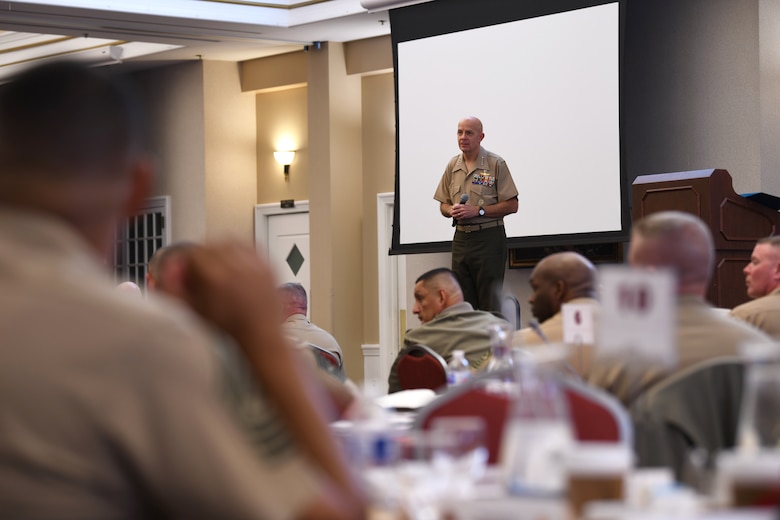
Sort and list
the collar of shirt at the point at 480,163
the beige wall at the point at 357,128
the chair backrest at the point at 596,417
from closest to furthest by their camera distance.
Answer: the chair backrest at the point at 596,417
the collar of shirt at the point at 480,163
the beige wall at the point at 357,128

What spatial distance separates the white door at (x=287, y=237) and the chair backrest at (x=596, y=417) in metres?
9.26

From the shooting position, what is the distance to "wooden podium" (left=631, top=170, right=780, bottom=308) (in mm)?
6355

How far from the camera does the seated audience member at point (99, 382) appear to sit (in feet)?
3.46

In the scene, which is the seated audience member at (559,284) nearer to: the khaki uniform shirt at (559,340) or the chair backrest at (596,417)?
the khaki uniform shirt at (559,340)

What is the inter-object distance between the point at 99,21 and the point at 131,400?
29.6 feet

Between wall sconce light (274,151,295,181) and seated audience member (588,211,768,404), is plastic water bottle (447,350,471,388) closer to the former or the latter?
seated audience member (588,211,768,404)

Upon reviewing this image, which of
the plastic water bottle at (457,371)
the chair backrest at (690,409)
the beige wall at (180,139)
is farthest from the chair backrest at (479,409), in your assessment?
the beige wall at (180,139)

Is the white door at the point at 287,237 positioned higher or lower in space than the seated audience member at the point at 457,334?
higher

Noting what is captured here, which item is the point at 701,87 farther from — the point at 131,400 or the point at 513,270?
the point at 131,400

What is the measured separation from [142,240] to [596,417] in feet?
34.7

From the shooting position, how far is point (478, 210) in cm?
749

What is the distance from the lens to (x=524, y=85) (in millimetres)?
8516

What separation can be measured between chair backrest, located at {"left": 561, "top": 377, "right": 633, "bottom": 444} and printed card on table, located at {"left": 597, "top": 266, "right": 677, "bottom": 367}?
0.32 m

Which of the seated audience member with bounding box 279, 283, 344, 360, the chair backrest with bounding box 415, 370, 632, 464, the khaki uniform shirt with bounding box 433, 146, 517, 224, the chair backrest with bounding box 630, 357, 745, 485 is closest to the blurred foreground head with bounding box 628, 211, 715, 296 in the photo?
the chair backrest with bounding box 630, 357, 745, 485
